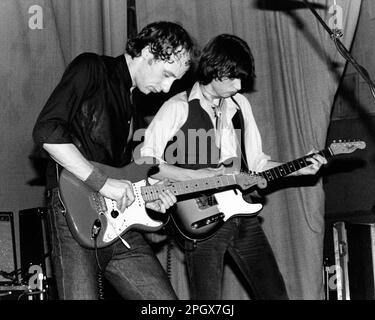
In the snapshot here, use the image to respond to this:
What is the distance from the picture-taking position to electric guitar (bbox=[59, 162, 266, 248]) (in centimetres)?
253

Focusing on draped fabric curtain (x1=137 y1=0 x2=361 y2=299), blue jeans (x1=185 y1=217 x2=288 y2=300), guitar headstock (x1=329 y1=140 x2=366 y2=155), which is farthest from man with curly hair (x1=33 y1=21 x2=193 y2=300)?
draped fabric curtain (x1=137 y1=0 x2=361 y2=299)

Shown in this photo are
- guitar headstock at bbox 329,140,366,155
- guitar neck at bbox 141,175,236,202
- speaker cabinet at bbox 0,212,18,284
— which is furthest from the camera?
speaker cabinet at bbox 0,212,18,284

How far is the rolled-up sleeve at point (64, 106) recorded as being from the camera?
243 centimetres

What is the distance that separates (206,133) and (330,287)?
1344 millimetres

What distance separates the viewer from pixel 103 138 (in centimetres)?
262

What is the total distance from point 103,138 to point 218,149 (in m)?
0.89

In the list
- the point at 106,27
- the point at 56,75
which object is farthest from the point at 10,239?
the point at 106,27

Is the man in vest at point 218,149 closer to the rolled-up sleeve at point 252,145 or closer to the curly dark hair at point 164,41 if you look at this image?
the rolled-up sleeve at point 252,145

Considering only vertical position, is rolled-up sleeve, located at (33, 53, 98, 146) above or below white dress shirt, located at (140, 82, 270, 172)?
below

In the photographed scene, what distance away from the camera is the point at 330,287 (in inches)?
158

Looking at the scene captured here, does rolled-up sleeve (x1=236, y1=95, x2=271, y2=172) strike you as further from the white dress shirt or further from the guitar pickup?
the guitar pickup

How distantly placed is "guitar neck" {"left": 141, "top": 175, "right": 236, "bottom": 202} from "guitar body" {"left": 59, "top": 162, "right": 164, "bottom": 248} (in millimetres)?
40

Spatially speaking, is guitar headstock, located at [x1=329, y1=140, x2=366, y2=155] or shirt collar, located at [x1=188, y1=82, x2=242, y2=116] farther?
guitar headstock, located at [x1=329, y1=140, x2=366, y2=155]

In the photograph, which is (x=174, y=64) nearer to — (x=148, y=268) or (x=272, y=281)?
(x=148, y=268)
